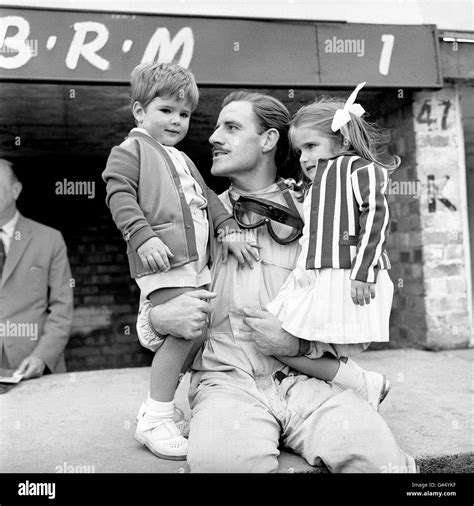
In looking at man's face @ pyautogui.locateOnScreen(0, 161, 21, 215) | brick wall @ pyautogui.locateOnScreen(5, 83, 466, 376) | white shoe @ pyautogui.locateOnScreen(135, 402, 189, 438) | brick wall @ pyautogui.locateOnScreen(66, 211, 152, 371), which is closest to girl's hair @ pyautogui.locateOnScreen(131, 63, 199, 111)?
white shoe @ pyautogui.locateOnScreen(135, 402, 189, 438)

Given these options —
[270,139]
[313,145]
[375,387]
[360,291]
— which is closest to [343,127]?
[313,145]

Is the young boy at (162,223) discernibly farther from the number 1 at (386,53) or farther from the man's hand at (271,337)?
the number 1 at (386,53)

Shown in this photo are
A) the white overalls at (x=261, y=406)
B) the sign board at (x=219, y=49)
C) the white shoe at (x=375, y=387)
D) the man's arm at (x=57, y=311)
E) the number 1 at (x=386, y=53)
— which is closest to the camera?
the white overalls at (x=261, y=406)

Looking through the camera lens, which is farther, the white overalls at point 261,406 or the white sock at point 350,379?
the white sock at point 350,379

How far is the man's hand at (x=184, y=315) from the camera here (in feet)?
7.37

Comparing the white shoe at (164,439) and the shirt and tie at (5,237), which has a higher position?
the shirt and tie at (5,237)

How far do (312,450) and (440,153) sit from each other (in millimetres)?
3297

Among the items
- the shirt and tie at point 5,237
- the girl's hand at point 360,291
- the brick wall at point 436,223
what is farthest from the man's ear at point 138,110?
the brick wall at point 436,223

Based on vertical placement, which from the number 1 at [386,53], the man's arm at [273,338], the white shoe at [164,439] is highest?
the number 1 at [386,53]

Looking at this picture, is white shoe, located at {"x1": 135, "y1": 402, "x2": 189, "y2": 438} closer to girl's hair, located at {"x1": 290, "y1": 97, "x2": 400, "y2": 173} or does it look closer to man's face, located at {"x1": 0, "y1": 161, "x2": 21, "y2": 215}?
girl's hair, located at {"x1": 290, "y1": 97, "x2": 400, "y2": 173}

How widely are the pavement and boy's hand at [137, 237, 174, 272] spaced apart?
76 cm

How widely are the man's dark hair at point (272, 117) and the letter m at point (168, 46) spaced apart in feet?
5.01

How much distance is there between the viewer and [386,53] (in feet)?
14.5
